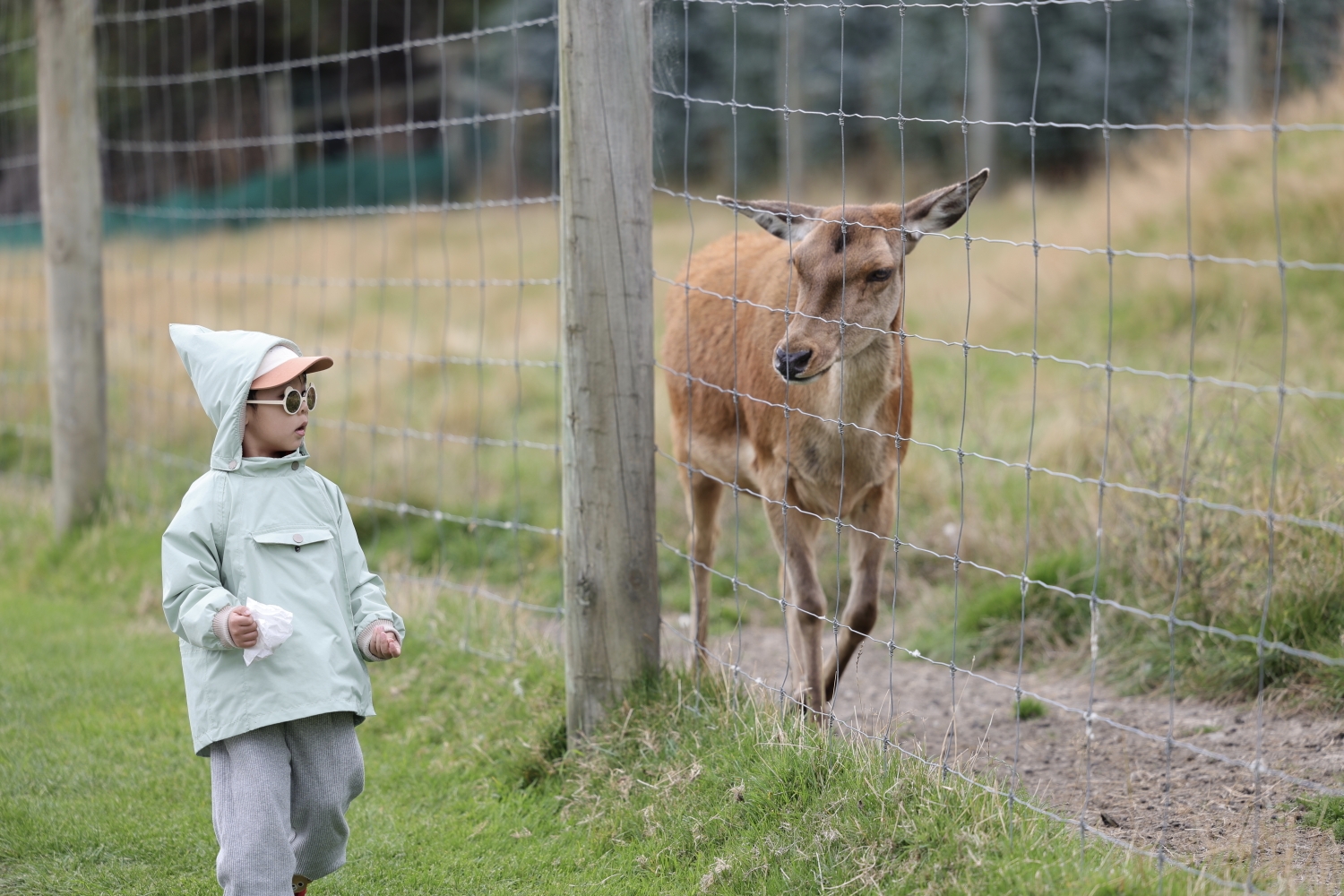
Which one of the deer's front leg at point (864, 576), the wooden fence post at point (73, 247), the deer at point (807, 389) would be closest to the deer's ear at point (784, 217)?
the deer at point (807, 389)

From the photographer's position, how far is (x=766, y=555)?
Result: 7066 millimetres

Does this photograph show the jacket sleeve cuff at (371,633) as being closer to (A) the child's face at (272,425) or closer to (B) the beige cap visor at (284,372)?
(A) the child's face at (272,425)

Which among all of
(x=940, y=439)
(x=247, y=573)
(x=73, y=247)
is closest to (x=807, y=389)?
(x=247, y=573)

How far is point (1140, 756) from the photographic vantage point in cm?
457

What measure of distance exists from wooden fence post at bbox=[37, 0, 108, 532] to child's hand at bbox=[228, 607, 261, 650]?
4.65 m

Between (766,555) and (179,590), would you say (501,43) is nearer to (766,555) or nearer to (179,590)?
(766,555)

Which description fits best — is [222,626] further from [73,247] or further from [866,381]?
[73,247]

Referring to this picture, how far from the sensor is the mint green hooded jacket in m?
3.13

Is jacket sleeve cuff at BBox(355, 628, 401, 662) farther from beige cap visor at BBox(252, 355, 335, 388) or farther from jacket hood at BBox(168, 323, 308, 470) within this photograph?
beige cap visor at BBox(252, 355, 335, 388)

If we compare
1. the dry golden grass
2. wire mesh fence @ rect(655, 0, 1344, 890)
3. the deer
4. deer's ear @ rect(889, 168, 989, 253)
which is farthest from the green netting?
deer's ear @ rect(889, 168, 989, 253)

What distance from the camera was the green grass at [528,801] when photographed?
3.38 meters

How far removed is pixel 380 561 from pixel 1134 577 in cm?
378

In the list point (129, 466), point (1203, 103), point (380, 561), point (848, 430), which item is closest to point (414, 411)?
point (129, 466)

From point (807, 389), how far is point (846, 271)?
0.66 m
